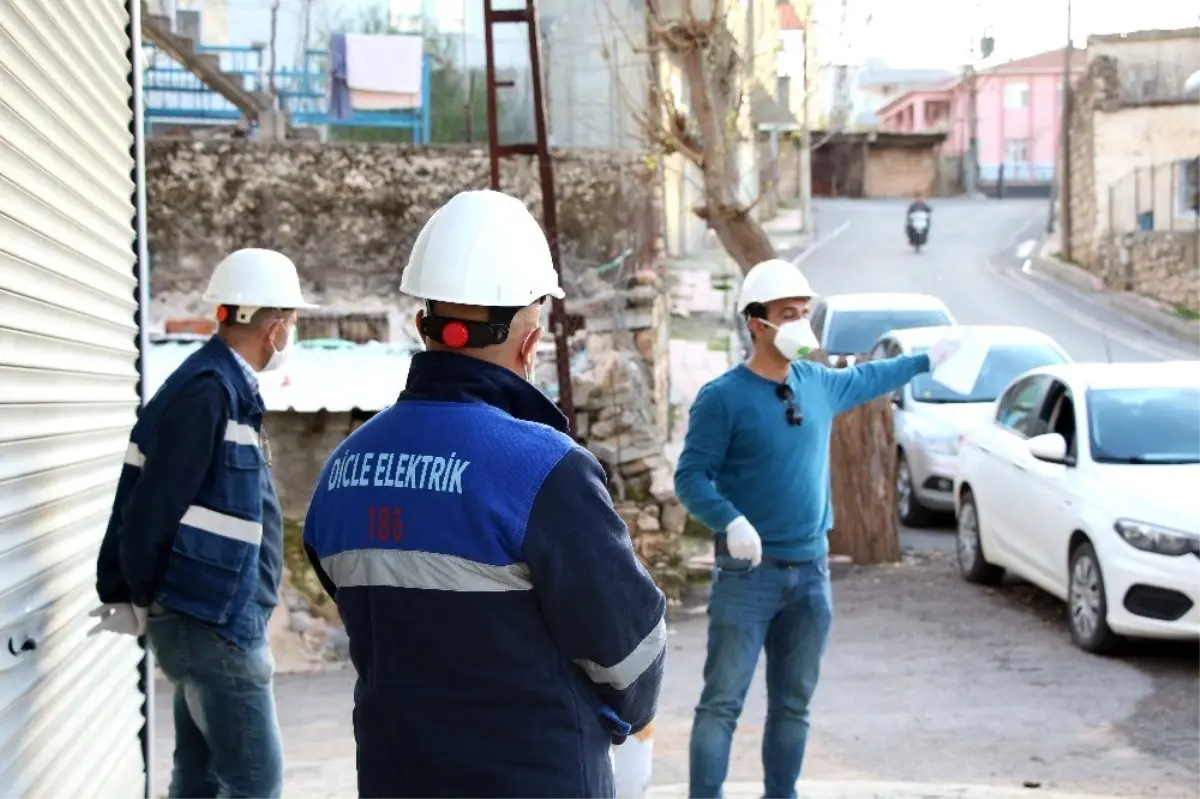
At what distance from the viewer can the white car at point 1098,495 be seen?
746 centimetres

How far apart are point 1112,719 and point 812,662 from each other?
287 centimetres

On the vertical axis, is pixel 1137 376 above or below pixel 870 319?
below

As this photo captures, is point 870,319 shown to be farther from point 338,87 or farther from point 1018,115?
point 1018,115

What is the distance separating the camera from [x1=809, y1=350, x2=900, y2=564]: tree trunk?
36.5ft

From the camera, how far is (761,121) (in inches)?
1257

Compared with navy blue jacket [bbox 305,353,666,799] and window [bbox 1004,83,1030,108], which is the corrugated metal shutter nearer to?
navy blue jacket [bbox 305,353,666,799]

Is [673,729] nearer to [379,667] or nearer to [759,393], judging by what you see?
[759,393]

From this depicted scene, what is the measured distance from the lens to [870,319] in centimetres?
1594

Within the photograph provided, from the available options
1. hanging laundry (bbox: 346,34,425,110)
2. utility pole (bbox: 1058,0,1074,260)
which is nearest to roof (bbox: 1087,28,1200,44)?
utility pole (bbox: 1058,0,1074,260)

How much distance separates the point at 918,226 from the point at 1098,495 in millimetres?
28306

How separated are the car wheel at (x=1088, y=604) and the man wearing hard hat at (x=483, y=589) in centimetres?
586

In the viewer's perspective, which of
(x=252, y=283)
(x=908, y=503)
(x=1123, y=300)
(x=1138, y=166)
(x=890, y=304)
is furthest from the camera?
(x=1138, y=166)

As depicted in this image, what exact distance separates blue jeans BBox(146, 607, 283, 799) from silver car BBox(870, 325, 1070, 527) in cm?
871

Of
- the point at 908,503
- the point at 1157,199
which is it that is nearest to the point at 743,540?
the point at 908,503
